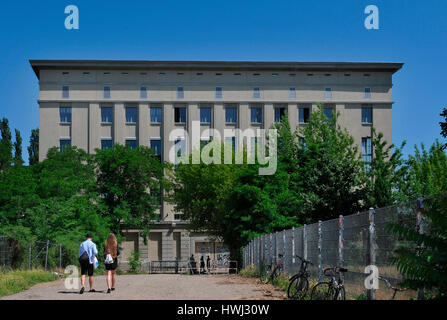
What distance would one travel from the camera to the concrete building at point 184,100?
79.2 m

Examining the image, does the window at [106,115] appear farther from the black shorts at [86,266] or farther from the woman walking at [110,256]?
the black shorts at [86,266]

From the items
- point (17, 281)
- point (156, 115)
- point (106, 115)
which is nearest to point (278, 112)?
point (156, 115)

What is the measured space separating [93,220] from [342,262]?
38082 mm

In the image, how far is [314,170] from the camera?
51531 mm

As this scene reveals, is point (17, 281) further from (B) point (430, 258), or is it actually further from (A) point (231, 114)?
(A) point (231, 114)

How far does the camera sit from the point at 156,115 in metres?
81.1

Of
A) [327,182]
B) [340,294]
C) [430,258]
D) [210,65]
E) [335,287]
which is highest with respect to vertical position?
[210,65]

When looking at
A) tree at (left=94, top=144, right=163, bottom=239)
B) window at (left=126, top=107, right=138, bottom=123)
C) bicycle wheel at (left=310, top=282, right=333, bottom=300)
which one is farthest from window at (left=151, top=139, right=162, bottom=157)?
bicycle wheel at (left=310, top=282, right=333, bottom=300)

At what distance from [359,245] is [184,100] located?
6826 centimetres

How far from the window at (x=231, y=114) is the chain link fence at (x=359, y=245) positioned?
60407 millimetres

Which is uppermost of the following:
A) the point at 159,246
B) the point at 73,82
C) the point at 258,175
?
the point at 73,82

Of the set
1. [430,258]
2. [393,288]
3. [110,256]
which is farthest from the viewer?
[110,256]
